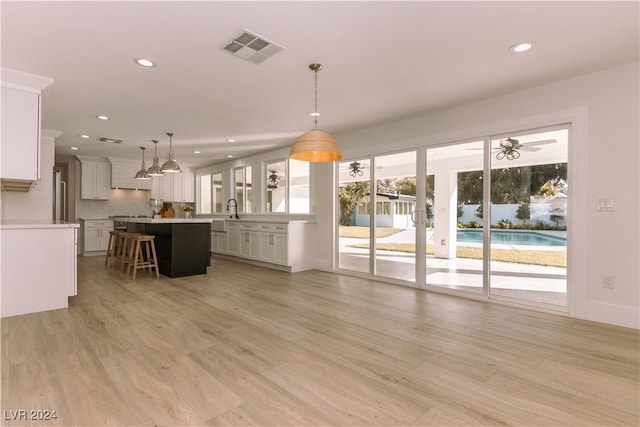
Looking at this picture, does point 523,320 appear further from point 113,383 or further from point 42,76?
point 42,76

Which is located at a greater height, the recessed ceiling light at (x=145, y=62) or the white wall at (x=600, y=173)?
the recessed ceiling light at (x=145, y=62)

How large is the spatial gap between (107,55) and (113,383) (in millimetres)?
2724

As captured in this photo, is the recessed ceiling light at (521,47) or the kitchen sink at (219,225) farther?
the kitchen sink at (219,225)

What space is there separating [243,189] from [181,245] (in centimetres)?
312

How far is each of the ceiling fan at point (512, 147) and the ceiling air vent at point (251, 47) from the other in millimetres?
2956

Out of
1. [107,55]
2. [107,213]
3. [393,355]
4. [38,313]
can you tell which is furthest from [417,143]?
[107,213]

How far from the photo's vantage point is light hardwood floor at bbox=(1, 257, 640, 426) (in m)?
1.78

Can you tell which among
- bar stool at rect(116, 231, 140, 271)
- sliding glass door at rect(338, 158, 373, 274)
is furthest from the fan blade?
bar stool at rect(116, 231, 140, 271)

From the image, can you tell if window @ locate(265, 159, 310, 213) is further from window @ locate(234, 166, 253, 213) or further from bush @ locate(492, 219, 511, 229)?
bush @ locate(492, 219, 511, 229)

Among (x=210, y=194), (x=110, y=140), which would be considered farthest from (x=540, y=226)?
(x=210, y=194)

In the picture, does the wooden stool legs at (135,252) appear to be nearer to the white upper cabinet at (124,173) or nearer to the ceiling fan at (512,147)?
the white upper cabinet at (124,173)

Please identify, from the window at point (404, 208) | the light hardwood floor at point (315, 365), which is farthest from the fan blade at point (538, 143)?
the light hardwood floor at point (315, 365)

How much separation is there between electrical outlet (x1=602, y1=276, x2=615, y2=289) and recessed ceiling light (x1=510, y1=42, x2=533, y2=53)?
2.39 meters

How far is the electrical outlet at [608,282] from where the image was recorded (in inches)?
129
